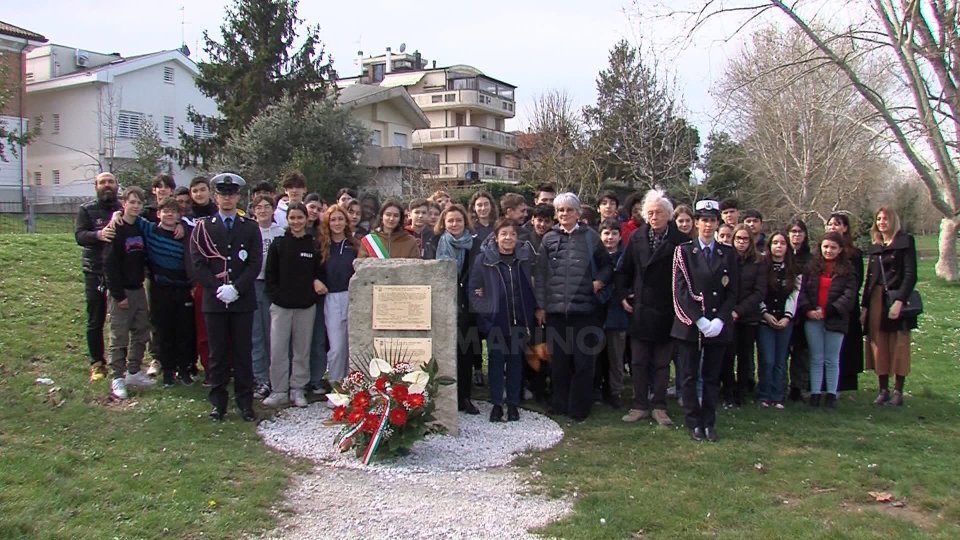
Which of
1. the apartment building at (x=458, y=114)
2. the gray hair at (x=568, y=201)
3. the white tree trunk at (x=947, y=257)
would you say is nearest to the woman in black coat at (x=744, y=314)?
the gray hair at (x=568, y=201)

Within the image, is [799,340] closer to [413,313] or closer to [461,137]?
[413,313]

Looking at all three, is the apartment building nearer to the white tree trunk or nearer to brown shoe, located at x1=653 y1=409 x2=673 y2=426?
the white tree trunk

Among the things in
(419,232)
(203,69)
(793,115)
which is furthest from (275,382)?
(793,115)

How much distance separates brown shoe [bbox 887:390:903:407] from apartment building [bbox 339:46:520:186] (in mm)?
43697

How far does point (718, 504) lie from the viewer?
5.03 metres

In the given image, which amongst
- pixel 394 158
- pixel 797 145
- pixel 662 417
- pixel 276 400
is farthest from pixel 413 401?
pixel 394 158

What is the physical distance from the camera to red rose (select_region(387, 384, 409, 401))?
568 centimetres

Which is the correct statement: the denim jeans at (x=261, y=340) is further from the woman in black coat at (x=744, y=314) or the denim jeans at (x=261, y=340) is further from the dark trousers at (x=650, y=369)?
the woman in black coat at (x=744, y=314)

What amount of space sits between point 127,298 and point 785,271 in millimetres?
6572

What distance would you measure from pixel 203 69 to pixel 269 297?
2256 cm

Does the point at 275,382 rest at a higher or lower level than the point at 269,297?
lower

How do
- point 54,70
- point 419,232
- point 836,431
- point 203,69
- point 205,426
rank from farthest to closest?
point 54,70, point 203,69, point 419,232, point 836,431, point 205,426

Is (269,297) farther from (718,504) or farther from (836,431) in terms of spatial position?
(836,431)

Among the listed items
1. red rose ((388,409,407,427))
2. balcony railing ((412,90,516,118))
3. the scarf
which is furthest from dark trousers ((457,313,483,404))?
balcony railing ((412,90,516,118))
